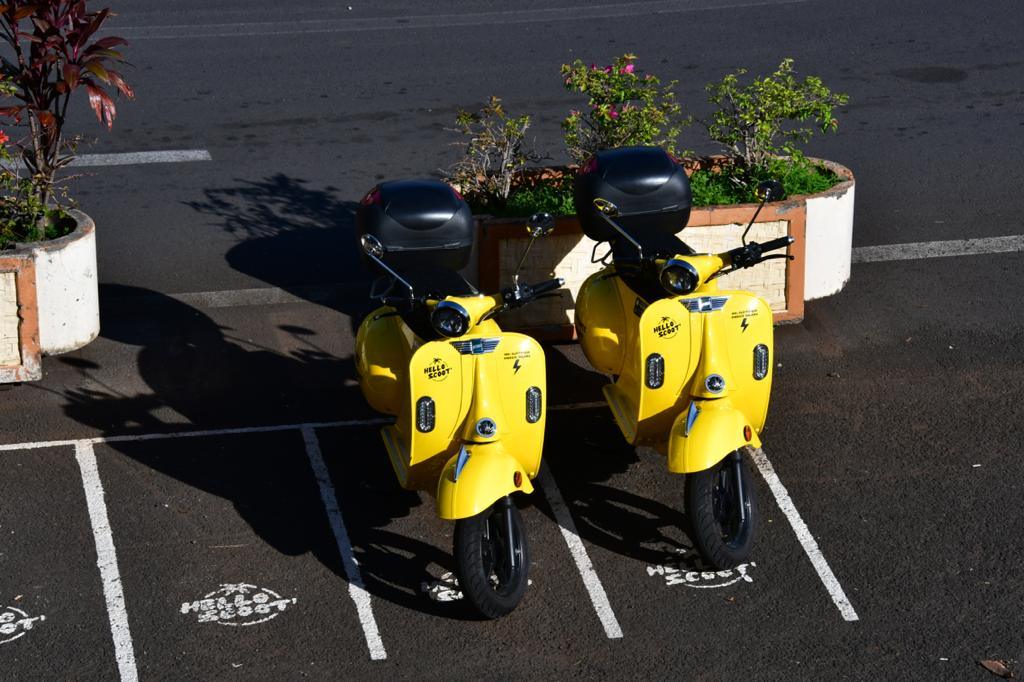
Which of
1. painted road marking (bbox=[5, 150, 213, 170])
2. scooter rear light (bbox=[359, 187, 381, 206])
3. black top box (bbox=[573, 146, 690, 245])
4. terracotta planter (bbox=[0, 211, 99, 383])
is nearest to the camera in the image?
scooter rear light (bbox=[359, 187, 381, 206])

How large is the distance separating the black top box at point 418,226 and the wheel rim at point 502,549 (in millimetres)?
1716

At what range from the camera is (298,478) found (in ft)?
27.8

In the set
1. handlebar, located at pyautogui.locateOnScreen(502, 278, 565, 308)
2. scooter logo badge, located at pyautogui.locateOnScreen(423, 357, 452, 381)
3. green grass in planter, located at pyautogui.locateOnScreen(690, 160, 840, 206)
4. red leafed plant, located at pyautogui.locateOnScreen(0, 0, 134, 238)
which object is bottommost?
scooter logo badge, located at pyautogui.locateOnScreen(423, 357, 452, 381)

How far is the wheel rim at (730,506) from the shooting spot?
7.48 m

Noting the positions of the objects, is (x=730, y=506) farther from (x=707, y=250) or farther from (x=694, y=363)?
(x=707, y=250)

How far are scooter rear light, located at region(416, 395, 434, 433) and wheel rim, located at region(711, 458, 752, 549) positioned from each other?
1.50 m

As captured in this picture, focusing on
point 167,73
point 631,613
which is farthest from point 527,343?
point 167,73

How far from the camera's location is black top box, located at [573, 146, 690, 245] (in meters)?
8.71

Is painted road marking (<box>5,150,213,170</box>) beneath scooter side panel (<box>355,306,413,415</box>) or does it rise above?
above

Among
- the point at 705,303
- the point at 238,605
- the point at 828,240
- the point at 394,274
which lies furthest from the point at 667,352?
the point at 828,240

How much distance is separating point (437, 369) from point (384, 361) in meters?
0.93

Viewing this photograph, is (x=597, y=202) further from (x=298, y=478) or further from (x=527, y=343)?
(x=298, y=478)

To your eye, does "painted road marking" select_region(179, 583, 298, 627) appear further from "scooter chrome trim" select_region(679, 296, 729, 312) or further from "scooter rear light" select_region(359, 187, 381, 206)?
"scooter chrome trim" select_region(679, 296, 729, 312)

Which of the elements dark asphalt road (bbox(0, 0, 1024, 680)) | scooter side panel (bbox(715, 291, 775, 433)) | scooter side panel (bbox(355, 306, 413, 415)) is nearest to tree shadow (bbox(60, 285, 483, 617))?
dark asphalt road (bbox(0, 0, 1024, 680))
